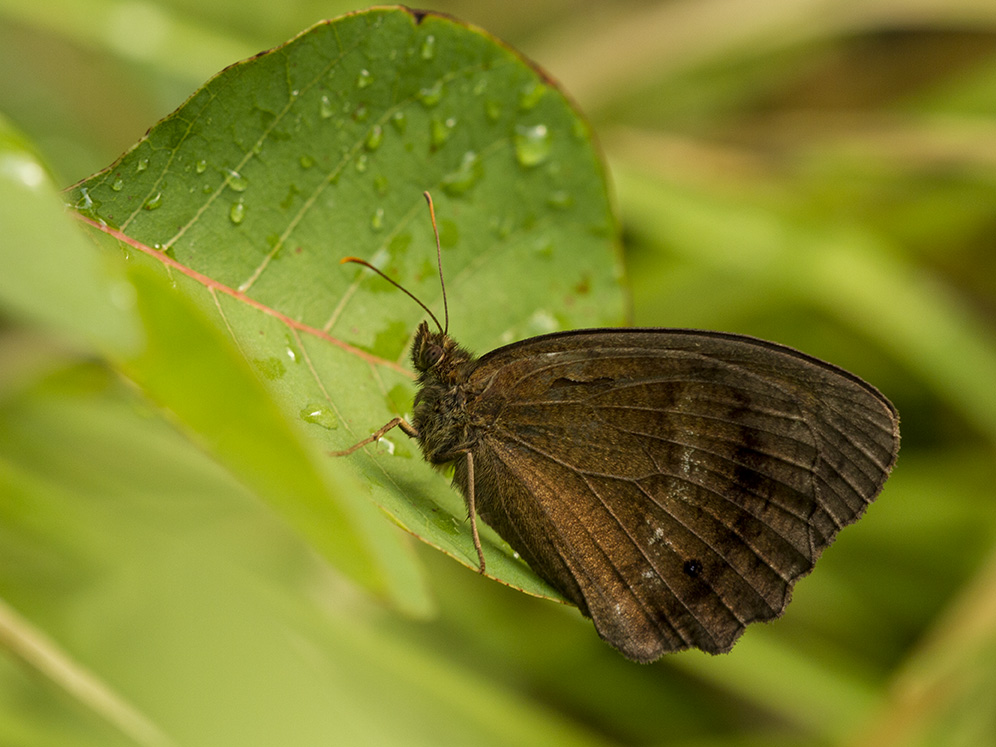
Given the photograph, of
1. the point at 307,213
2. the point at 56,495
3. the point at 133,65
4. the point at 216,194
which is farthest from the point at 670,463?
the point at 133,65

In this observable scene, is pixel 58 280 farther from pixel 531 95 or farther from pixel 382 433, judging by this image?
pixel 531 95

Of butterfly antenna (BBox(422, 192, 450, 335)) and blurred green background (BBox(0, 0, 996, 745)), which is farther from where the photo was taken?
blurred green background (BBox(0, 0, 996, 745))

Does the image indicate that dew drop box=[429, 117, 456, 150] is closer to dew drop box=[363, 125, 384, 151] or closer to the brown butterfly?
dew drop box=[363, 125, 384, 151]

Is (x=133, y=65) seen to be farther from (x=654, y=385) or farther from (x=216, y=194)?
(x=654, y=385)

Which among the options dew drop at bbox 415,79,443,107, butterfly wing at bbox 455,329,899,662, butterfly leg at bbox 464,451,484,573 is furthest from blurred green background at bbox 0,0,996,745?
dew drop at bbox 415,79,443,107

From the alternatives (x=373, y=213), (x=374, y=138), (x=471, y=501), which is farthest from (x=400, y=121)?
(x=471, y=501)

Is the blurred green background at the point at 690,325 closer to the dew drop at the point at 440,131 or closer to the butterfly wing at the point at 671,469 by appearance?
the butterfly wing at the point at 671,469
